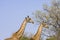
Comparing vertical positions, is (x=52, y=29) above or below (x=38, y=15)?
below

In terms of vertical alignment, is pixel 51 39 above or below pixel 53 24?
below

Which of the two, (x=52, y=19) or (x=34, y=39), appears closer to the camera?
(x=34, y=39)

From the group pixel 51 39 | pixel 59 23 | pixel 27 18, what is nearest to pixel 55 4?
pixel 59 23

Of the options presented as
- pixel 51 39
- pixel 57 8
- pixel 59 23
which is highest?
pixel 57 8

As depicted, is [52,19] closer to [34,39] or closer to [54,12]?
[54,12]

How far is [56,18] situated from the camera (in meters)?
22.8

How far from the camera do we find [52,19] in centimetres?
2292

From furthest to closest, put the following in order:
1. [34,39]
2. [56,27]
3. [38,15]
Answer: [38,15] → [56,27] → [34,39]

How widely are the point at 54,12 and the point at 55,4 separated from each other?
90 centimetres

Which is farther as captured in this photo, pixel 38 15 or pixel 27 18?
pixel 38 15

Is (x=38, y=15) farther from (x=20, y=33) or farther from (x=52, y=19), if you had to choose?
(x=20, y=33)

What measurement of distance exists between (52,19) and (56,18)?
45cm

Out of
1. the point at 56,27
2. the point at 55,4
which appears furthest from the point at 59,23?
the point at 55,4

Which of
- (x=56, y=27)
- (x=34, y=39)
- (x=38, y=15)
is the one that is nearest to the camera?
(x=34, y=39)
